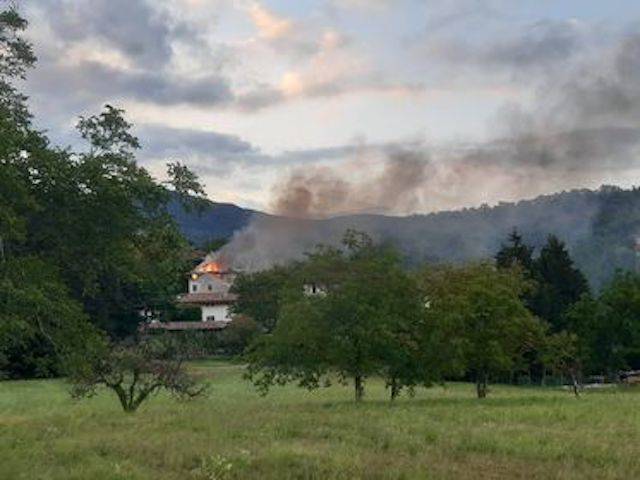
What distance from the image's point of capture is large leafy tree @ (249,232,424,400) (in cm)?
4078

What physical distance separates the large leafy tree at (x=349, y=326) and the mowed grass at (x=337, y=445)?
5.84 meters

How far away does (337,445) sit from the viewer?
21.5m

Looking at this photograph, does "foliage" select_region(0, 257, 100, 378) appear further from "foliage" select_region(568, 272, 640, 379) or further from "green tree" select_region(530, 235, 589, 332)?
"green tree" select_region(530, 235, 589, 332)

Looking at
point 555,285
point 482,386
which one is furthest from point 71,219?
point 555,285

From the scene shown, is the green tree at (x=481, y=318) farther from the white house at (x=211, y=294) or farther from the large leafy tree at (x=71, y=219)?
the white house at (x=211, y=294)

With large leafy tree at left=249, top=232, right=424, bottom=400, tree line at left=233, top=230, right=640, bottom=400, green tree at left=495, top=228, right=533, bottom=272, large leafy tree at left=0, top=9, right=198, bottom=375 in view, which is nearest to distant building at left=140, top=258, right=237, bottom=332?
green tree at left=495, top=228, right=533, bottom=272

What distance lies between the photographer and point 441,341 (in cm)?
4203

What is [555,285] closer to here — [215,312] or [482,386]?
[482,386]

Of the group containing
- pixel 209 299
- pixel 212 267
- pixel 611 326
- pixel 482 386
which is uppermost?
pixel 212 267

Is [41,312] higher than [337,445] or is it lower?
higher

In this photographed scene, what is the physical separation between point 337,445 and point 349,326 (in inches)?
776

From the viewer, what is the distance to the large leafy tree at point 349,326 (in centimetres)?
4078

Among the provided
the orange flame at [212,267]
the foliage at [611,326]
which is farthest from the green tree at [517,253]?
the orange flame at [212,267]

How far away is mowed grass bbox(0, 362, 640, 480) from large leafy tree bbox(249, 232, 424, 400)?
584 centimetres
